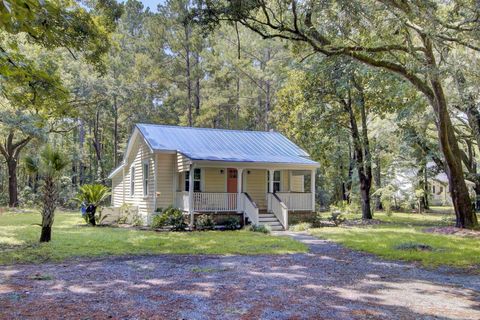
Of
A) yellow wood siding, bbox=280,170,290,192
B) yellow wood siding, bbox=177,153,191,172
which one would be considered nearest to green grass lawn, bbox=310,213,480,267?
yellow wood siding, bbox=280,170,290,192

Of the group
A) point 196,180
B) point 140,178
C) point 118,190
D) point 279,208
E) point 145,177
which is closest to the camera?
point 279,208

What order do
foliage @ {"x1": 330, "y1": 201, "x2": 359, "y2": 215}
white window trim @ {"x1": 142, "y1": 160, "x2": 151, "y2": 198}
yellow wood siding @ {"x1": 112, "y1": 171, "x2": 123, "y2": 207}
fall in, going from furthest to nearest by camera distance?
foliage @ {"x1": 330, "y1": 201, "x2": 359, "y2": 215} → yellow wood siding @ {"x1": 112, "y1": 171, "x2": 123, "y2": 207} → white window trim @ {"x1": 142, "y1": 160, "x2": 151, "y2": 198}

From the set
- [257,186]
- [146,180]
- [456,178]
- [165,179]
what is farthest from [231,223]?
[456,178]

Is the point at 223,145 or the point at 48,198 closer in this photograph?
the point at 48,198

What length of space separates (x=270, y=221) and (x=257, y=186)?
294 cm

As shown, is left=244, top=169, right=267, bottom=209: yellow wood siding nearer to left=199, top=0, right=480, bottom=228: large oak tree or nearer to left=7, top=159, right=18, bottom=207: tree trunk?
left=199, top=0, right=480, bottom=228: large oak tree

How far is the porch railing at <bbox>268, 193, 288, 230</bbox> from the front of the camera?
634 inches

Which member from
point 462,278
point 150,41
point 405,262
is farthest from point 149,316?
point 150,41

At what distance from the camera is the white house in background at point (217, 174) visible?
644 inches

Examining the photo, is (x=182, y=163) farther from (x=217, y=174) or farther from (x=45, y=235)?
(x=45, y=235)

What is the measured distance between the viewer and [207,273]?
7207mm

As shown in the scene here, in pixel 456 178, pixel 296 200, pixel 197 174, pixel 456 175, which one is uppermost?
pixel 197 174

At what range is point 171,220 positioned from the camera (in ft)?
50.3

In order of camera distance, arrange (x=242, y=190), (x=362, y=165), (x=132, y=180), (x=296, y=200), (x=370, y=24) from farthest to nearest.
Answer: (x=132, y=180)
(x=362, y=165)
(x=242, y=190)
(x=296, y=200)
(x=370, y=24)
